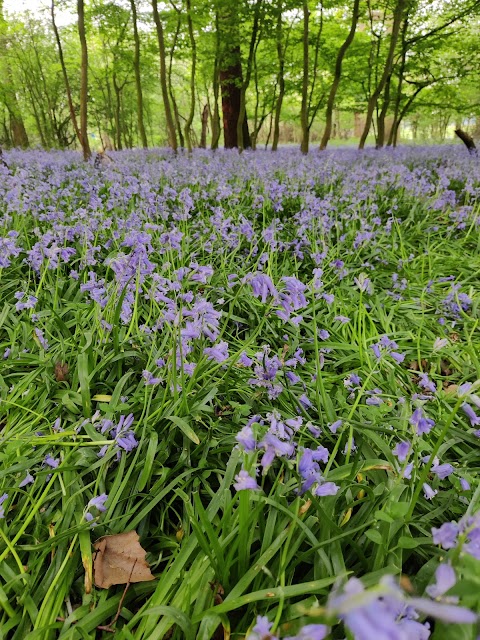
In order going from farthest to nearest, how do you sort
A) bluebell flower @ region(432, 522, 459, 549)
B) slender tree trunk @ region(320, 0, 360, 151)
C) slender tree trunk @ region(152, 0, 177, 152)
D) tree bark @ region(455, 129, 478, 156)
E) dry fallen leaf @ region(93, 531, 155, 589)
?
slender tree trunk @ region(320, 0, 360, 151) → tree bark @ region(455, 129, 478, 156) → slender tree trunk @ region(152, 0, 177, 152) → dry fallen leaf @ region(93, 531, 155, 589) → bluebell flower @ region(432, 522, 459, 549)

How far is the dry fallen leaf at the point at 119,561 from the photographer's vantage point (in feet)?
3.81

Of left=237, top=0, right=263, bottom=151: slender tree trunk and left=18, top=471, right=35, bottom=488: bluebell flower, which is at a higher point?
left=237, top=0, right=263, bottom=151: slender tree trunk

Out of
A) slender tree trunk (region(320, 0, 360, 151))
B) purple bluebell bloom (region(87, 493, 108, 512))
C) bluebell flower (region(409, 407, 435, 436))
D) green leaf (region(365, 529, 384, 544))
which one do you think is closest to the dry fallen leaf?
purple bluebell bloom (region(87, 493, 108, 512))

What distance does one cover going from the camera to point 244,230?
110 inches

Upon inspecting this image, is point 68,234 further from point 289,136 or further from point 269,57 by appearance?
point 289,136

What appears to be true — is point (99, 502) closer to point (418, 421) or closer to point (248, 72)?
point (418, 421)

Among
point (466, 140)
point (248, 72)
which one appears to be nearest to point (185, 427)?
point (466, 140)

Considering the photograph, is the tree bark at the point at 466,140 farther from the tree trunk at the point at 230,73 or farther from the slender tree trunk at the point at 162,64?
the slender tree trunk at the point at 162,64

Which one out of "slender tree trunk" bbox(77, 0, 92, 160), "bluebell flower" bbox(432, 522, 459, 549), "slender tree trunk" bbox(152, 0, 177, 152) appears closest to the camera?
"bluebell flower" bbox(432, 522, 459, 549)

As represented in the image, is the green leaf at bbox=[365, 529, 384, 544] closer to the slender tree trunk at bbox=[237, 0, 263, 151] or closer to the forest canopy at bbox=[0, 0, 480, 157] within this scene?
the forest canopy at bbox=[0, 0, 480, 157]

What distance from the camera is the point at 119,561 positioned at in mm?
1207

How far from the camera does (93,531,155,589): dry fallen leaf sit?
1.16 m

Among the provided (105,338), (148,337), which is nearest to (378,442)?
(148,337)

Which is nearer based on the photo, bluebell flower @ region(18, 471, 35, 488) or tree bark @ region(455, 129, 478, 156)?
bluebell flower @ region(18, 471, 35, 488)
